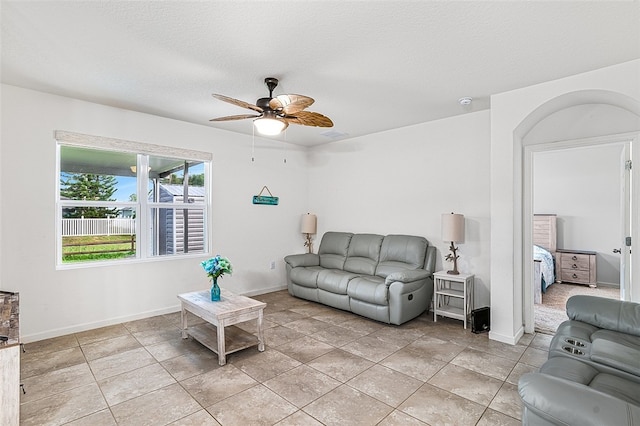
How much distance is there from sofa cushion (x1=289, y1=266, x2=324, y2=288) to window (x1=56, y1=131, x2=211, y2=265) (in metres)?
1.41

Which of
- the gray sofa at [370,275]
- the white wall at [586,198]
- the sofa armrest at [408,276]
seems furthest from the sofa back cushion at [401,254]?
the white wall at [586,198]

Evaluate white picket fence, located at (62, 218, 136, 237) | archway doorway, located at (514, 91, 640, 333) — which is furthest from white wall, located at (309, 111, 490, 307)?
white picket fence, located at (62, 218, 136, 237)

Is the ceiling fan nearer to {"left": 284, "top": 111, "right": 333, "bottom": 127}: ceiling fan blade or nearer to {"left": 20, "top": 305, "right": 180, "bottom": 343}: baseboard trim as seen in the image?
{"left": 284, "top": 111, "right": 333, "bottom": 127}: ceiling fan blade

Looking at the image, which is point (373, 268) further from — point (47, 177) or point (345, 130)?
point (47, 177)

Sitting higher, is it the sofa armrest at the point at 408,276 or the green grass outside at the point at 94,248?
the green grass outside at the point at 94,248

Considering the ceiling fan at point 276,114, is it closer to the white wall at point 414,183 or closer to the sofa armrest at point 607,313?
the white wall at point 414,183

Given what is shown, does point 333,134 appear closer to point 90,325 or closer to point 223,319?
point 223,319

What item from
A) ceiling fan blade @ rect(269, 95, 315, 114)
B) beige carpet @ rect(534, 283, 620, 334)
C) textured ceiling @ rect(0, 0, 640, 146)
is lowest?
beige carpet @ rect(534, 283, 620, 334)

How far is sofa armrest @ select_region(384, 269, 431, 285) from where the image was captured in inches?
144

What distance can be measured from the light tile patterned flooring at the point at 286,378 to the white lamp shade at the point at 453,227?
1.08 metres

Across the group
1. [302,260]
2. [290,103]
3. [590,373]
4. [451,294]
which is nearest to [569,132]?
[451,294]

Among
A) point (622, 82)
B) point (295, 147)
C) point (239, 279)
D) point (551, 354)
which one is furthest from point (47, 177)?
point (622, 82)

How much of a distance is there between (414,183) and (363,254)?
4.34 feet

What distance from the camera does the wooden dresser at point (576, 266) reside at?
5.65 m
